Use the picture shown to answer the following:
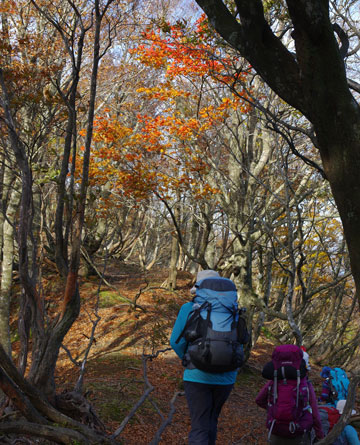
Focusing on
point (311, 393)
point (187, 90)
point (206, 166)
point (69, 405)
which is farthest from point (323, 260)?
point (69, 405)

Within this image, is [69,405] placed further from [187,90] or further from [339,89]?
[187,90]

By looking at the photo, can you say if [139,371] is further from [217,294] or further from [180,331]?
[217,294]

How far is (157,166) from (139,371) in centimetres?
658

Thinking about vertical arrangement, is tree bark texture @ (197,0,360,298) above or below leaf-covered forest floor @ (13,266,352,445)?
above

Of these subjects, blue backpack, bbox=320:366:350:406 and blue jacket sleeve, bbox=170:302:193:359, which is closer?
blue jacket sleeve, bbox=170:302:193:359

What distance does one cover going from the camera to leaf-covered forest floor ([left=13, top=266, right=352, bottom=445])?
5641 mm

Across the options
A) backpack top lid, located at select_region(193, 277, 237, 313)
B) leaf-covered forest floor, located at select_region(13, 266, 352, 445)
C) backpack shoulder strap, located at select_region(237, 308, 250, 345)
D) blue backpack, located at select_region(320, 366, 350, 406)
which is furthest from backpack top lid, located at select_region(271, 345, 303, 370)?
leaf-covered forest floor, located at select_region(13, 266, 352, 445)

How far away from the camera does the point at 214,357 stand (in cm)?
325

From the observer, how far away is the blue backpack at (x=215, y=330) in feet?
10.7

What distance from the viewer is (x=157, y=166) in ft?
41.9

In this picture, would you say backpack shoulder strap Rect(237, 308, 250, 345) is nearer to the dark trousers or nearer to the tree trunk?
the dark trousers

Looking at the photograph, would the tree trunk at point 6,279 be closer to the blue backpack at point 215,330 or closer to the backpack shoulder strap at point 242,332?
the blue backpack at point 215,330

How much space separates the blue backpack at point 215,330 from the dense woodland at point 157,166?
96 centimetres

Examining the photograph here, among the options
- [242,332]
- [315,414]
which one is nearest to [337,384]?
[315,414]
